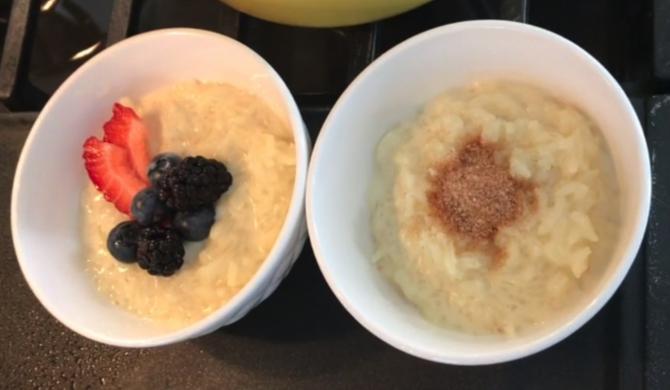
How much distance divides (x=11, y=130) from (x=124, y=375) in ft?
1.71

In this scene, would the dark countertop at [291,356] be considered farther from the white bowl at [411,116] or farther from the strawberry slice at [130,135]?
the strawberry slice at [130,135]

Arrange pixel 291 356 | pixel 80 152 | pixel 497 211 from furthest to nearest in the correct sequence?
pixel 80 152 → pixel 291 356 → pixel 497 211

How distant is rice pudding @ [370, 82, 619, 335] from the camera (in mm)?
1196

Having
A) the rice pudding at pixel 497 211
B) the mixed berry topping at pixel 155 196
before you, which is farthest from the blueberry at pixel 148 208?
the rice pudding at pixel 497 211

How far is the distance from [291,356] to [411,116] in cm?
44

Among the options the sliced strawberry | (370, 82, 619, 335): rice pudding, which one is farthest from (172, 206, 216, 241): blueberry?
(370, 82, 619, 335): rice pudding

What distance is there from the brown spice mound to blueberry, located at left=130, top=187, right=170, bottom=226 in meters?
0.41

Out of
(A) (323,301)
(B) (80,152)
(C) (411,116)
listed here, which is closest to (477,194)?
(C) (411,116)

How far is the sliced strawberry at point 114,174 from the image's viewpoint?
1356 millimetres

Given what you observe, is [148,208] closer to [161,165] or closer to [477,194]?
[161,165]

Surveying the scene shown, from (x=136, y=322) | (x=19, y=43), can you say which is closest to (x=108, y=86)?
(x=19, y=43)

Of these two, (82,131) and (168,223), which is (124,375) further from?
(82,131)

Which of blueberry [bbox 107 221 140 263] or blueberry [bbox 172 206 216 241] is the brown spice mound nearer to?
blueberry [bbox 172 206 216 241]

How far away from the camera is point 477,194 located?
4.15ft
